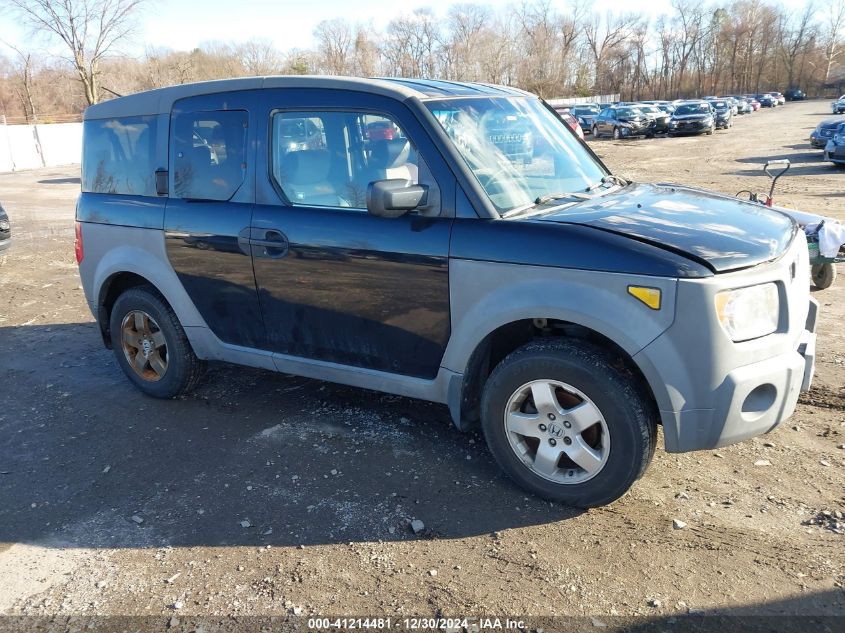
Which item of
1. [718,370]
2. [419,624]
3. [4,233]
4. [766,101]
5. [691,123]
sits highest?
[766,101]

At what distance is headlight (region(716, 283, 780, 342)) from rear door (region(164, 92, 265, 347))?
263 cm

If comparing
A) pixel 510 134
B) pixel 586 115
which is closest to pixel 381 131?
pixel 510 134

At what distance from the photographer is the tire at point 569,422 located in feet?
10.5

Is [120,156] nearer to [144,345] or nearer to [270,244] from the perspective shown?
[144,345]

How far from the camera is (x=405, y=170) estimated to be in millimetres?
3732

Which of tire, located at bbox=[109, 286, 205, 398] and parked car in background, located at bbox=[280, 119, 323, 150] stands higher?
parked car in background, located at bbox=[280, 119, 323, 150]

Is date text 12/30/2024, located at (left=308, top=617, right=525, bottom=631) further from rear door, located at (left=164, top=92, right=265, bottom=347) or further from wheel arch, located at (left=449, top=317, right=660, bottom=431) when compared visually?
rear door, located at (left=164, top=92, right=265, bottom=347)

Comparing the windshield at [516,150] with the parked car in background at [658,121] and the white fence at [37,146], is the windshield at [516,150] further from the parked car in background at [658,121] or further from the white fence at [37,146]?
the parked car in background at [658,121]

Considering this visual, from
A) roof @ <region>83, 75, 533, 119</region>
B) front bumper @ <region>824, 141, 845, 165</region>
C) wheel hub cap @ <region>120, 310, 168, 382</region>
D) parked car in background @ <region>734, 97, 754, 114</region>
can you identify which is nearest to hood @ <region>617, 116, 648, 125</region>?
front bumper @ <region>824, 141, 845, 165</region>

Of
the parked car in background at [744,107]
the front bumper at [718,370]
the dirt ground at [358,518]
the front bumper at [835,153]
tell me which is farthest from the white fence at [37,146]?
the parked car in background at [744,107]

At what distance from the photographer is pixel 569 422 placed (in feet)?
11.0

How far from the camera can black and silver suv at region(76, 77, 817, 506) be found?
3072mm

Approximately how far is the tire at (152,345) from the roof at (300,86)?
1.27 metres

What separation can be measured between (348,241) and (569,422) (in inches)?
59.2
